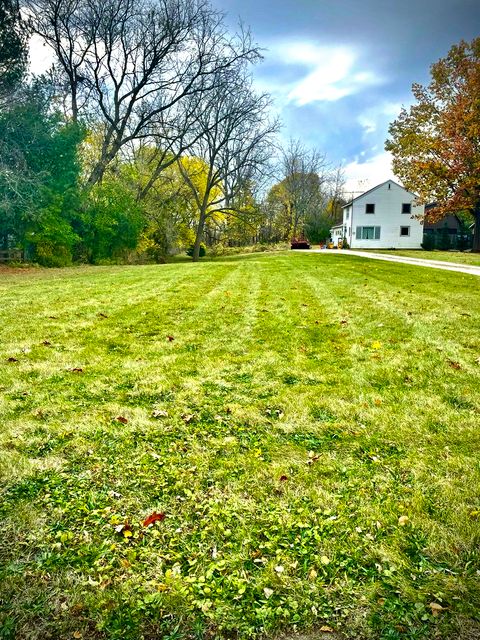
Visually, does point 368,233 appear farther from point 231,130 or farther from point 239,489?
point 239,489

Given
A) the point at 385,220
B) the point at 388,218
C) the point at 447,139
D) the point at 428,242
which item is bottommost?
the point at 428,242

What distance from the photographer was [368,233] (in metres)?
38.5

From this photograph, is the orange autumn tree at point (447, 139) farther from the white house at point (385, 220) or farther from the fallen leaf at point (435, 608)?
the fallen leaf at point (435, 608)

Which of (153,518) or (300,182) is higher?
(300,182)

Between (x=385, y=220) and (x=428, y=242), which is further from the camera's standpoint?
(x=428, y=242)

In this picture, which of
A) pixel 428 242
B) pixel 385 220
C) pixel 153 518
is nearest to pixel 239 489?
pixel 153 518

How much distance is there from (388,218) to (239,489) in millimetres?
40065

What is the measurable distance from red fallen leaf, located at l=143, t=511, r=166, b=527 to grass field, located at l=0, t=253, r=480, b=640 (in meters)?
0.01

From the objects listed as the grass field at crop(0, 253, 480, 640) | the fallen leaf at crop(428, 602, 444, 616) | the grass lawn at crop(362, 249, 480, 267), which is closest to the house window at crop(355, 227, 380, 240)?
the grass lawn at crop(362, 249, 480, 267)

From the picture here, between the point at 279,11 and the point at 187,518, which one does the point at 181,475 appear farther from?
the point at 279,11

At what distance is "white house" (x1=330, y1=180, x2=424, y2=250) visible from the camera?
3784cm

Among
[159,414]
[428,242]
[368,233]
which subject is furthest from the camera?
[368,233]

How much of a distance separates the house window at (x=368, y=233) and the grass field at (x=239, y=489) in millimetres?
35634

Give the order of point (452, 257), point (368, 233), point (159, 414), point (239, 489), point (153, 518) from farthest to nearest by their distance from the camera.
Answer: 1. point (368, 233)
2. point (452, 257)
3. point (159, 414)
4. point (239, 489)
5. point (153, 518)
